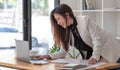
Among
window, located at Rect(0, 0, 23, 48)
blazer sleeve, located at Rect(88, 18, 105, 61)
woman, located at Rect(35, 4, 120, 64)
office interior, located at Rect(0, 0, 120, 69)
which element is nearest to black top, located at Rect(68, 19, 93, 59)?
woman, located at Rect(35, 4, 120, 64)

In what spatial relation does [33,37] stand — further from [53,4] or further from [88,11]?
[88,11]

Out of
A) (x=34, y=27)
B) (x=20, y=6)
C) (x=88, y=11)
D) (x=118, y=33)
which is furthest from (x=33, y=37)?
(x=118, y=33)

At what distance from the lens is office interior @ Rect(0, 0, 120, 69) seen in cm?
411

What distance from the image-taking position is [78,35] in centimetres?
293

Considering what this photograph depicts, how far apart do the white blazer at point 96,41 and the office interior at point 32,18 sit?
39.9 inches

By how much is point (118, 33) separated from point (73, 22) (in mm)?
1530

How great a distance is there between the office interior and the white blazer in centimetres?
101

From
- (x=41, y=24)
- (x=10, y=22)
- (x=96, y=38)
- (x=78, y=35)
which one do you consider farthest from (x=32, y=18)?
(x=96, y=38)

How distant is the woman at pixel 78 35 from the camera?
9.09 ft

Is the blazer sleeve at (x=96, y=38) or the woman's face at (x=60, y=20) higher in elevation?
the woman's face at (x=60, y=20)

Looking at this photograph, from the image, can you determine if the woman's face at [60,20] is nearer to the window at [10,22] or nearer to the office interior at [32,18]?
the office interior at [32,18]

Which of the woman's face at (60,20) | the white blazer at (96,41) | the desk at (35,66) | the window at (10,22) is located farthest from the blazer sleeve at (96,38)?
the window at (10,22)

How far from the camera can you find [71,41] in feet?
9.51

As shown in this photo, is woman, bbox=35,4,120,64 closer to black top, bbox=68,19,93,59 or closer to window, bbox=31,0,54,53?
black top, bbox=68,19,93,59
